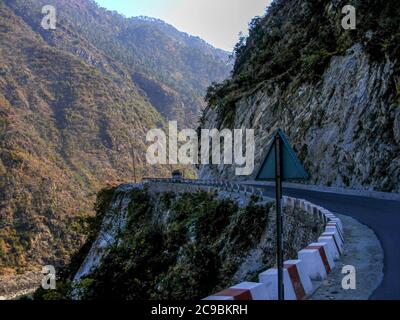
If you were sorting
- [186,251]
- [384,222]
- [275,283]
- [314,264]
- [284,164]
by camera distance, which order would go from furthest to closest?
[186,251], [384,222], [314,264], [275,283], [284,164]

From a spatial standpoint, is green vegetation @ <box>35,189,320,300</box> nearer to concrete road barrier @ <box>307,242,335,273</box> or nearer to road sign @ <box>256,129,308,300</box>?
concrete road barrier @ <box>307,242,335,273</box>

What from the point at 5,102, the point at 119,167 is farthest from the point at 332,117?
the point at 5,102

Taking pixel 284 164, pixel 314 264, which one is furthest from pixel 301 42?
pixel 284 164

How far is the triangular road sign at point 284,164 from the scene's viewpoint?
5.86 metres

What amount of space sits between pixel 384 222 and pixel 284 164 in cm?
982

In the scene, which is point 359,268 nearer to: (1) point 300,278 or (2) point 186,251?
(1) point 300,278

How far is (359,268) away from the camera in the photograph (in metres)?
8.39

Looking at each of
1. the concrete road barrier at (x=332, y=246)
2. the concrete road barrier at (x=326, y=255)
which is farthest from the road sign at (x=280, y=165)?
the concrete road barrier at (x=332, y=246)

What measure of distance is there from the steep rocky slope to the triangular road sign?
54.0 ft

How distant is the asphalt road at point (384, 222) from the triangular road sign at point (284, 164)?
211 cm

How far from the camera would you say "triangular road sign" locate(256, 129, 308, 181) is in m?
5.86

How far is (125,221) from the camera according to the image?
1821 inches

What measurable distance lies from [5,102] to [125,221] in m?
165

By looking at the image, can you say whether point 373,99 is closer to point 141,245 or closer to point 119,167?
point 141,245
